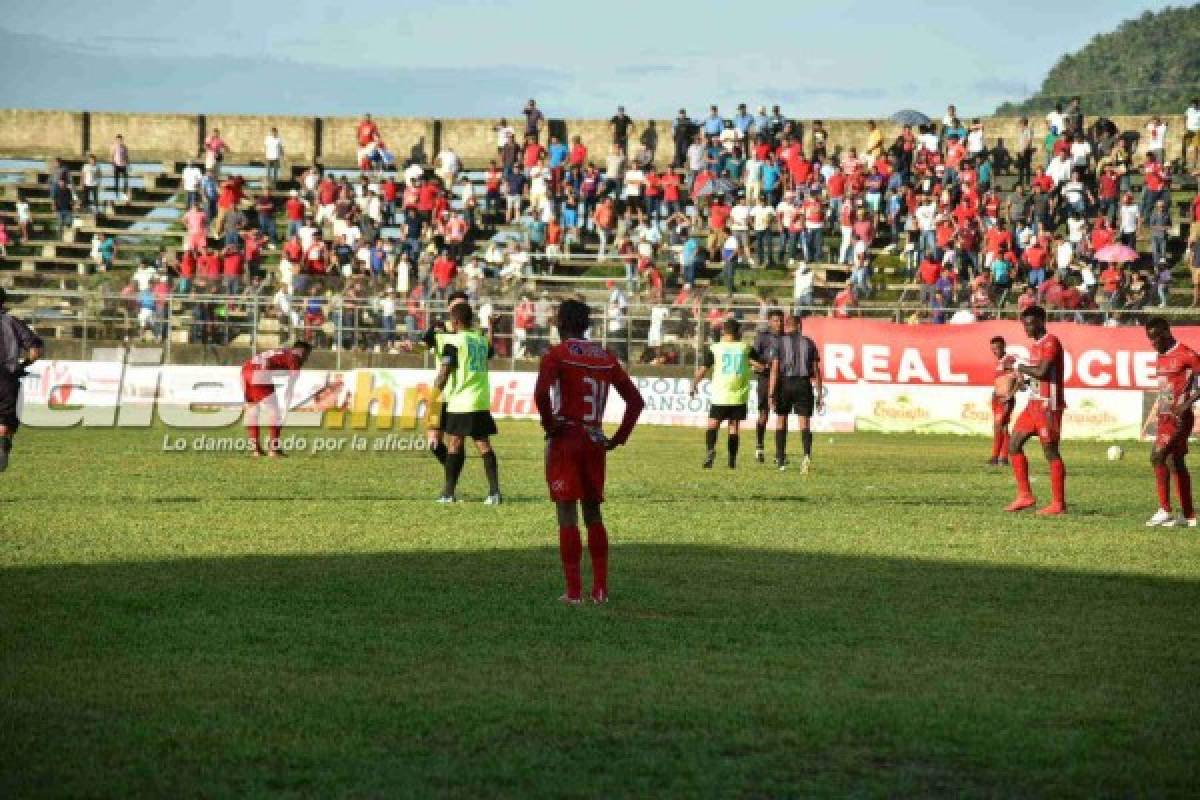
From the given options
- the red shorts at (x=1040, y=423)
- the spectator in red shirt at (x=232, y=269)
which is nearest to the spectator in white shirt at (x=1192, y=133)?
the spectator in red shirt at (x=232, y=269)

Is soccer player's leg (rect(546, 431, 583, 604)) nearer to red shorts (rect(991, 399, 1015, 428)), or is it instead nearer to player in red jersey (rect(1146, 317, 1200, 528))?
player in red jersey (rect(1146, 317, 1200, 528))

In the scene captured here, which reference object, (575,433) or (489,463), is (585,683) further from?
(489,463)

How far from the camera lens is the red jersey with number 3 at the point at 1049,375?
19.1 m

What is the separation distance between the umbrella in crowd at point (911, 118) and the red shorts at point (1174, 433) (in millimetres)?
28237

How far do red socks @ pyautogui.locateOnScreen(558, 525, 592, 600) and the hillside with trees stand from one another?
4363 inches

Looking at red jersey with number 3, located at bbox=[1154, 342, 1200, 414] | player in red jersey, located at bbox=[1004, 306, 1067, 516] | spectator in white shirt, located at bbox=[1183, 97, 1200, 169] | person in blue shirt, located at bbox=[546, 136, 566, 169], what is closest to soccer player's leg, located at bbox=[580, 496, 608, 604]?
player in red jersey, located at bbox=[1004, 306, 1067, 516]

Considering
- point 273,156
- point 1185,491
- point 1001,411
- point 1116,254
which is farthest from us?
point 273,156

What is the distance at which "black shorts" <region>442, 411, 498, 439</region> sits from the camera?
18828mm

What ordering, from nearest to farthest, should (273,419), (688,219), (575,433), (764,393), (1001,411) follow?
(575,433), (273,419), (764,393), (1001,411), (688,219)

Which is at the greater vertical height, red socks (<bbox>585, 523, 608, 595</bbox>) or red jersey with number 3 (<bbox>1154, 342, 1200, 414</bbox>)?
red jersey with number 3 (<bbox>1154, 342, 1200, 414</bbox>)

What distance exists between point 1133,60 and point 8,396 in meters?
127

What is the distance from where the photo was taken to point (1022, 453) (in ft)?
64.4

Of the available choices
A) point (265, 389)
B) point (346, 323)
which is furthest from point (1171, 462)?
point (346, 323)

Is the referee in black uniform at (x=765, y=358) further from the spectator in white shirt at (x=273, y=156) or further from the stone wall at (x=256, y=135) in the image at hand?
the spectator in white shirt at (x=273, y=156)
